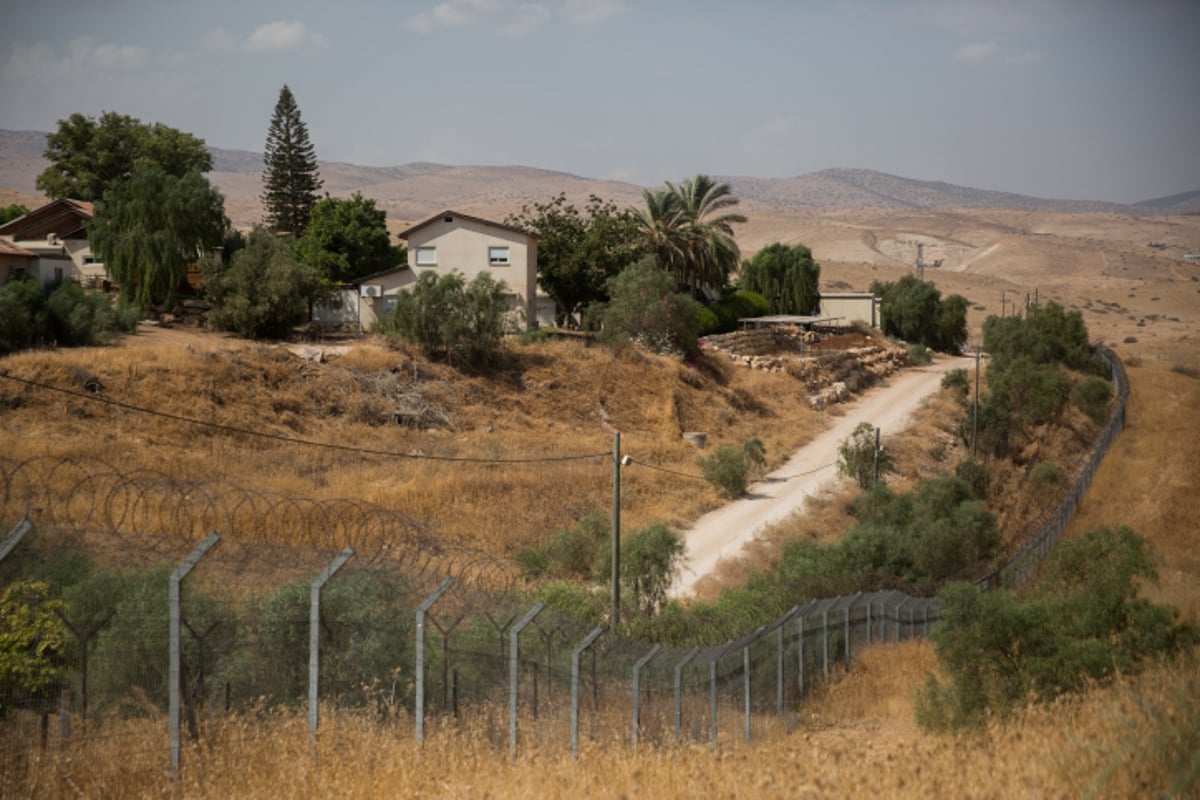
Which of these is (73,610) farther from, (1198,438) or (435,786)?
(1198,438)

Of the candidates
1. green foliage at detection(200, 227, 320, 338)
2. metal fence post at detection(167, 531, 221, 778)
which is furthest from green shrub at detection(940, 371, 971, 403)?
metal fence post at detection(167, 531, 221, 778)

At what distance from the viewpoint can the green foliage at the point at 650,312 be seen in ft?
181

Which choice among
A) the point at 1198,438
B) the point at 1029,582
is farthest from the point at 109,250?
the point at 1198,438

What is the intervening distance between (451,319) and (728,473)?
14.8 meters

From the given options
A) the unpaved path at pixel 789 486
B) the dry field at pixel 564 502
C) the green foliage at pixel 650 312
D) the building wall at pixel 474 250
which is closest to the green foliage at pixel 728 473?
the unpaved path at pixel 789 486

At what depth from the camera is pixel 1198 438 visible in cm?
4962

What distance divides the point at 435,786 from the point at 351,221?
59.6m

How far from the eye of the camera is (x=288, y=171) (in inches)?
3110

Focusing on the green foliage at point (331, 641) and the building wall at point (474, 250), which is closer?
the green foliage at point (331, 641)

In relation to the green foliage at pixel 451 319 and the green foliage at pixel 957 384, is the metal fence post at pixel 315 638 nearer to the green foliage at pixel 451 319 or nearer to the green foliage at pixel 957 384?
the green foliage at pixel 451 319

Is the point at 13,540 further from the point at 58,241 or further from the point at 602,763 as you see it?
the point at 58,241

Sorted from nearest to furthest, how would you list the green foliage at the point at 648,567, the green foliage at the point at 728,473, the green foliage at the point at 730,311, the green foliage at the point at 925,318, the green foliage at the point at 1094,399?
the green foliage at the point at 648,567, the green foliage at the point at 728,473, the green foliage at the point at 1094,399, the green foliage at the point at 730,311, the green foliage at the point at 925,318

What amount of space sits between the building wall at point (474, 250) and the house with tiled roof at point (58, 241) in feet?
49.5

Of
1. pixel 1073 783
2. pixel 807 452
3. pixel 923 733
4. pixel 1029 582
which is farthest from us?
pixel 807 452
